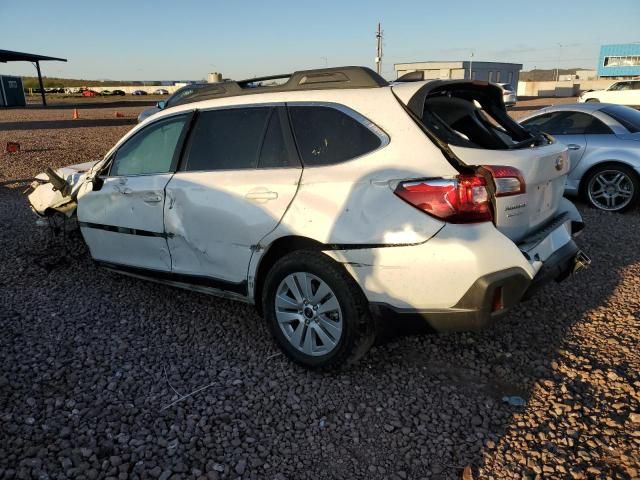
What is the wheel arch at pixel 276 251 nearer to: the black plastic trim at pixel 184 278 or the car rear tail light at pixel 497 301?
the black plastic trim at pixel 184 278

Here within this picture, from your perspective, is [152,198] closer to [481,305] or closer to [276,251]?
[276,251]

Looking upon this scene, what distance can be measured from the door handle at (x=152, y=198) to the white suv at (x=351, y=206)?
15 mm

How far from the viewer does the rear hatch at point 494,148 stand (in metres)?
2.80

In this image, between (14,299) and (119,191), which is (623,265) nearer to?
(119,191)

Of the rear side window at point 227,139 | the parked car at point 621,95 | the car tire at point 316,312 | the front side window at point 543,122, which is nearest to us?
the car tire at point 316,312

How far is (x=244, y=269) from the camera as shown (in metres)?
3.40

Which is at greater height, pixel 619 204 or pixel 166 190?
pixel 166 190

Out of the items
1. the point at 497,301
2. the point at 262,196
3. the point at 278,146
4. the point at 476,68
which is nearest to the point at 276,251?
the point at 262,196

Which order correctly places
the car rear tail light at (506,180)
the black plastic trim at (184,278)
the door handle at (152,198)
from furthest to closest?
the door handle at (152,198) < the black plastic trim at (184,278) < the car rear tail light at (506,180)

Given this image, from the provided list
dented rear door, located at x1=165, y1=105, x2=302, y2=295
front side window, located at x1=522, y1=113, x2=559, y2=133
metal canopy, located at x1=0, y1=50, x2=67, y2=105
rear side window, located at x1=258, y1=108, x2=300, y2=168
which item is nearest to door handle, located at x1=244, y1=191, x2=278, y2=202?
dented rear door, located at x1=165, y1=105, x2=302, y2=295

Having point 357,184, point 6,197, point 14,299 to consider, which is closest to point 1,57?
point 6,197

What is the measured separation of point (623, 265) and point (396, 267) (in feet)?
11.6

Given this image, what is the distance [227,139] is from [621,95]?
2870 centimetres

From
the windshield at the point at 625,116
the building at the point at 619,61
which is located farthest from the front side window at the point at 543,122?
the building at the point at 619,61
